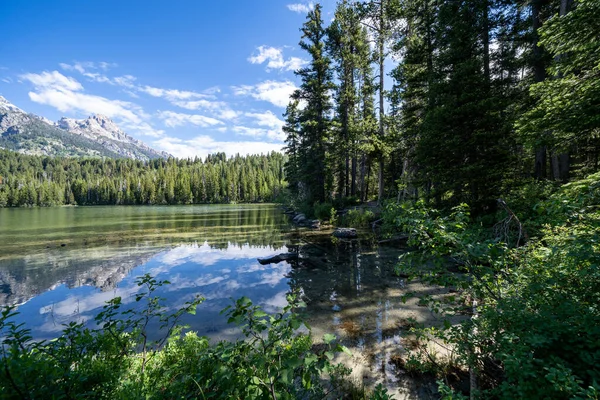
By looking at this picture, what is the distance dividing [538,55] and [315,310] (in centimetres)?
1301

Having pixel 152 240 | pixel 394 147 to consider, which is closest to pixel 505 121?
pixel 394 147

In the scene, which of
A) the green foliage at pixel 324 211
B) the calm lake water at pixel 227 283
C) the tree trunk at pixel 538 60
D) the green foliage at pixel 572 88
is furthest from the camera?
the green foliage at pixel 324 211

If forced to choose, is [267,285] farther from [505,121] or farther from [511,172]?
[505,121]

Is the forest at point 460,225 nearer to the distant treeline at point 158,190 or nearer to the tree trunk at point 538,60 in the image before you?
the tree trunk at point 538,60

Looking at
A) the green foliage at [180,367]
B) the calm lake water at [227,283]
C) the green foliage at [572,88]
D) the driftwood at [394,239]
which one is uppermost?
the green foliage at [572,88]

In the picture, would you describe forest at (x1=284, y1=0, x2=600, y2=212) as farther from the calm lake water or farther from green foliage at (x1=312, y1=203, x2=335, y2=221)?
the calm lake water

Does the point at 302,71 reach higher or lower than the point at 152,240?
higher

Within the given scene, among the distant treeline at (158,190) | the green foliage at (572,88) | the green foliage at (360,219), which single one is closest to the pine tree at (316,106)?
the green foliage at (360,219)

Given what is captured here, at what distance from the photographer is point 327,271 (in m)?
10.4

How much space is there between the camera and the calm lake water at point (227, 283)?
6.13 m

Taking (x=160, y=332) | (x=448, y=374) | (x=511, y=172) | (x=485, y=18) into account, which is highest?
(x=485, y=18)

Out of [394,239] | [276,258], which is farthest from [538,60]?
[276,258]

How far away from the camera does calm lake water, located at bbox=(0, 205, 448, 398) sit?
6.13 meters

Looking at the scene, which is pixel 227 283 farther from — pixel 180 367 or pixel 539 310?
pixel 539 310
